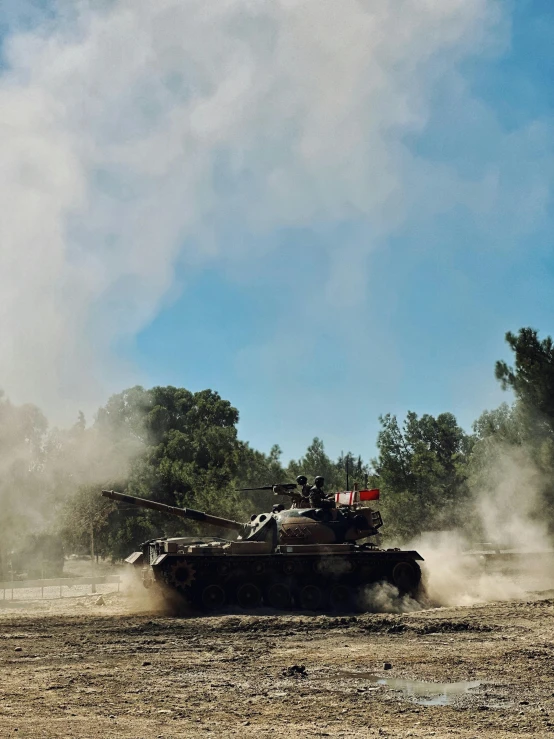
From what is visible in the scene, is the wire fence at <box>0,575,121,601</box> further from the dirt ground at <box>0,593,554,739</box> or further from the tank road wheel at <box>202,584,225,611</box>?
the dirt ground at <box>0,593,554,739</box>

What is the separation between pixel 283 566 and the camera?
68.2 ft

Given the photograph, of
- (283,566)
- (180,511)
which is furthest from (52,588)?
(283,566)

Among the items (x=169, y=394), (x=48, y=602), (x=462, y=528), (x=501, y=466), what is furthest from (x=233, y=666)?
(x=169, y=394)

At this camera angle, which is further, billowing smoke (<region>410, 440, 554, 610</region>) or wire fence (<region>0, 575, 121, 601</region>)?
wire fence (<region>0, 575, 121, 601</region>)

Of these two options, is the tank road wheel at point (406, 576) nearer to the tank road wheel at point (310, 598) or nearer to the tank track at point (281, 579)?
the tank track at point (281, 579)

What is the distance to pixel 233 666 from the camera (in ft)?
40.0

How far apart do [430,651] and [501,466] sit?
68.0 ft

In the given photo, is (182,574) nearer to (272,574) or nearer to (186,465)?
(272,574)

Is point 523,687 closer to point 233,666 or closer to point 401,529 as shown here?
point 233,666

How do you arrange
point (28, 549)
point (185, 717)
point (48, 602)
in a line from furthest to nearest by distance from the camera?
point (28, 549) < point (48, 602) < point (185, 717)

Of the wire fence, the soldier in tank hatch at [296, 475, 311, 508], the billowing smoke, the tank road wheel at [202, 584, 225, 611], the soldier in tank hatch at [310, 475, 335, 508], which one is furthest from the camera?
the wire fence

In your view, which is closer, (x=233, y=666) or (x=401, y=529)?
(x=233, y=666)

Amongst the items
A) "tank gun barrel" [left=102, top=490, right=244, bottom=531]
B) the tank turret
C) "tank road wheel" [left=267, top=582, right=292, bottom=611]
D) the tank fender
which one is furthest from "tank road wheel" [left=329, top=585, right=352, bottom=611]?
the tank fender

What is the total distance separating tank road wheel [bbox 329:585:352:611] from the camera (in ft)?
68.3
